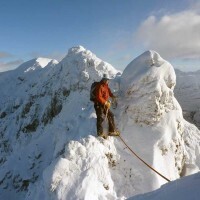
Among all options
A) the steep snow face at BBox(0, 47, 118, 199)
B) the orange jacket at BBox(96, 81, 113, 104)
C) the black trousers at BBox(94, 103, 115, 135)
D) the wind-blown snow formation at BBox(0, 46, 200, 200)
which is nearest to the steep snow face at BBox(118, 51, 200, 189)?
the wind-blown snow formation at BBox(0, 46, 200, 200)

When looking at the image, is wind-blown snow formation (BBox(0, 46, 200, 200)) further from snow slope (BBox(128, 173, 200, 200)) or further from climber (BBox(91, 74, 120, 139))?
snow slope (BBox(128, 173, 200, 200))

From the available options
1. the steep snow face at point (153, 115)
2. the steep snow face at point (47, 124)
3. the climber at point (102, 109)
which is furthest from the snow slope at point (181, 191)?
the climber at point (102, 109)

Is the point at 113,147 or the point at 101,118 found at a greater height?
the point at 101,118

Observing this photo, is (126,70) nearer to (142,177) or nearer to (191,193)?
(142,177)

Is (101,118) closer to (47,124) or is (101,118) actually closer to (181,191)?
(181,191)

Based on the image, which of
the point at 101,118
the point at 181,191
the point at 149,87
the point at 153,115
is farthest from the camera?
the point at 149,87

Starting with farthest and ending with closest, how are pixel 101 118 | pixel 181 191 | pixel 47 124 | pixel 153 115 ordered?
1. pixel 47 124
2. pixel 153 115
3. pixel 101 118
4. pixel 181 191

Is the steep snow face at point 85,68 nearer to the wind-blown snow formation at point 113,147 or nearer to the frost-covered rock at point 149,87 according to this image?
the wind-blown snow formation at point 113,147

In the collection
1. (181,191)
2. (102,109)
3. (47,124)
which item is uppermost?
(102,109)

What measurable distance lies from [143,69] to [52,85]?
41.0 ft

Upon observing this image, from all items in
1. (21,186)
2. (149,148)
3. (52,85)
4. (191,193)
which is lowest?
(21,186)

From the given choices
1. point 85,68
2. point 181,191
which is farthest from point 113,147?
point 85,68

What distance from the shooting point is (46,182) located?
35.9 ft

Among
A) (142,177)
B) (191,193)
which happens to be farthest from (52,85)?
(191,193)
